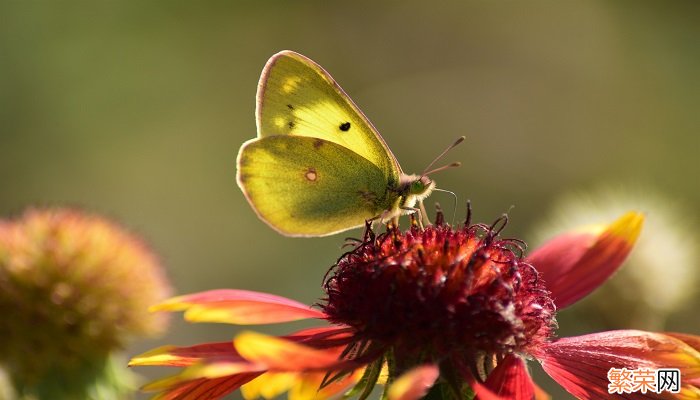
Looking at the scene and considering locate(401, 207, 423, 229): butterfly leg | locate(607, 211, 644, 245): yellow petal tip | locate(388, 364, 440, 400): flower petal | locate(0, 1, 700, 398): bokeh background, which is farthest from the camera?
locate(0, 1, 700, 398): bokeh background

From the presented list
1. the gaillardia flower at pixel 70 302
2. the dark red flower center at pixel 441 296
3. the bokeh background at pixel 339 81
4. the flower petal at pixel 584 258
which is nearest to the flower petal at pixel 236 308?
the dark red flower center at pixel 441 296

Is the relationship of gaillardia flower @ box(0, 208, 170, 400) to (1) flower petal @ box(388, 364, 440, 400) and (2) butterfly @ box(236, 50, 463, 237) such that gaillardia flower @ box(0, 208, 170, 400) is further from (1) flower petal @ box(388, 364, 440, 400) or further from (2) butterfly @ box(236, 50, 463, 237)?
(1) flower petal @ box(388, 364, 440, 400)

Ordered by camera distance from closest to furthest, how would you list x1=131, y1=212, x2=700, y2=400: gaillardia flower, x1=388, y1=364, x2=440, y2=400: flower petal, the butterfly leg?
x1=388, y1=364, x2=440, y2=400: flower petal → x1=131, y1=212, x2=700, y2=400: gaillardia flower → the butterfly leg

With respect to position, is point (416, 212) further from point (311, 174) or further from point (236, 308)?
point (236, 308)

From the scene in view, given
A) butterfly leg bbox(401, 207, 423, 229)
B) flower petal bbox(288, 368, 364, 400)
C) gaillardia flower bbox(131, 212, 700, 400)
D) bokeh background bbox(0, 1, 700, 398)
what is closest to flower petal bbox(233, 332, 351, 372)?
gaillardia flower bbox(131, 212, 700, 400)

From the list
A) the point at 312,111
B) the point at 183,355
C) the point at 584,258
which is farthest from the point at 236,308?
the point at 584,258

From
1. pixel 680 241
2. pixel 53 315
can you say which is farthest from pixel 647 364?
pixel 680 241
